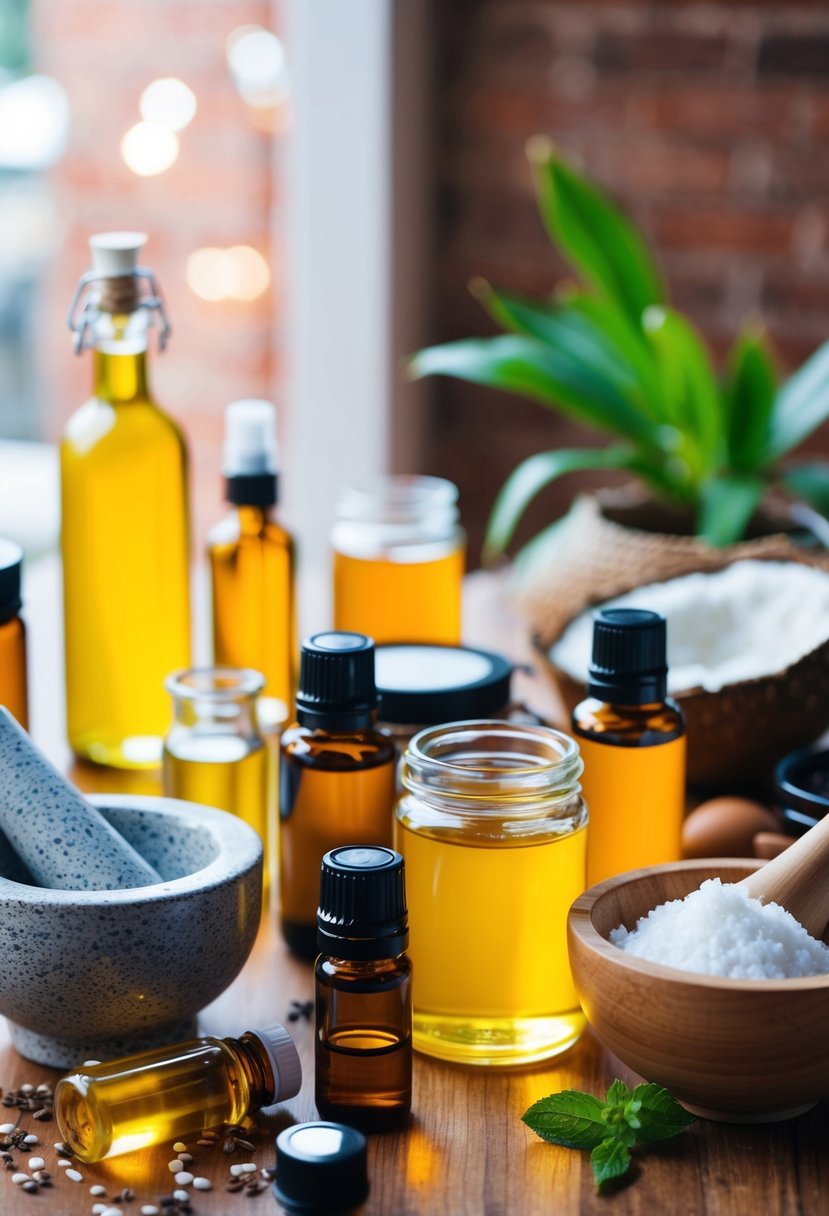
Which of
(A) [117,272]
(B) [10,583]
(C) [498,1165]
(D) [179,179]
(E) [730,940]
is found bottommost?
(C) [498,1165]

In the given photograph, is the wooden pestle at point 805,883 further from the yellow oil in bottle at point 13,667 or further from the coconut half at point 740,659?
the yellow oil in bottle at point 13,667

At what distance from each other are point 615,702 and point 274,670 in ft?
1.30

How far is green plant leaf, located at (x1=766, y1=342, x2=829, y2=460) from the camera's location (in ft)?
4.93

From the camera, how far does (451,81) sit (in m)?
2.39

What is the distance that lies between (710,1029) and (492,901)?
0.50 feet

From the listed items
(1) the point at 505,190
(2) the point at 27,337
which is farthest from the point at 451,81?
(2) the point at 27,337

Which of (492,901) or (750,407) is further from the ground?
(750,407)

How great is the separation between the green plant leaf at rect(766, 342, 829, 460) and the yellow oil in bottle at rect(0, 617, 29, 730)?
0.82 meters

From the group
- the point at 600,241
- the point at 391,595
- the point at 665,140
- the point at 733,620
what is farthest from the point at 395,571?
the point at 665,140

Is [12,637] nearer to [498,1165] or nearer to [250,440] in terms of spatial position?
[250,440]

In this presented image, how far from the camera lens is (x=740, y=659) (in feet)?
3.77

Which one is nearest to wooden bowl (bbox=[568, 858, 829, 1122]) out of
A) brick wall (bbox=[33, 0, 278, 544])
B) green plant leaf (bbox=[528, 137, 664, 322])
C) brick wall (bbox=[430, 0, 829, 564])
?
green plant leaf (bbox=[528, 137, 664, 322])

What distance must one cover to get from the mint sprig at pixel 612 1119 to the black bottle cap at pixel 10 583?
491mm

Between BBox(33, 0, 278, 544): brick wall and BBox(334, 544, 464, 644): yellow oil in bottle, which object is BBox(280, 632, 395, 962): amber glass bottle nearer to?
BBox(334, 544, 464, 644): yellow oil in bottle
